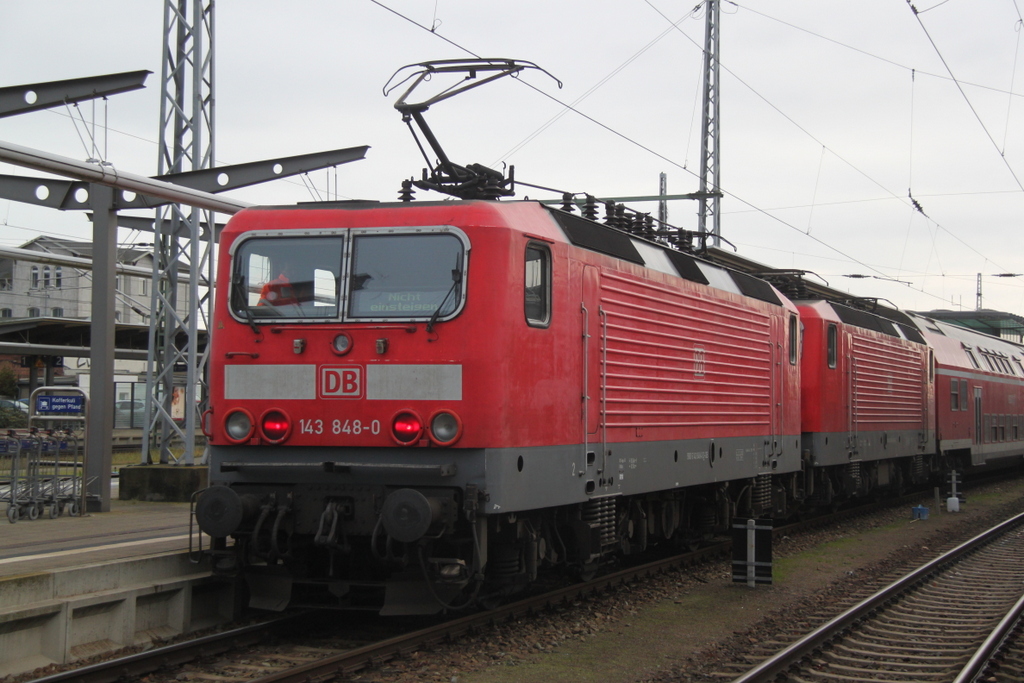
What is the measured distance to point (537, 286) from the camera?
8773 mm

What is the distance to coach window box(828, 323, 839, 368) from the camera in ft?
57.4

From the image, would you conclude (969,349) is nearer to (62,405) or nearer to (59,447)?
(62,405)

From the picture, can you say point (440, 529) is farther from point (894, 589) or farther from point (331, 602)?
point (894, 589)

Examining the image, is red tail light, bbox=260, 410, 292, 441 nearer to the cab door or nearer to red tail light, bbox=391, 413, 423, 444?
red tail light, bbox=391, 413, 423, 444

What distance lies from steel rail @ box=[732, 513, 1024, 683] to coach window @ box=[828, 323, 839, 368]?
3753 millimetres

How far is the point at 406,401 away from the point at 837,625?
14.7 ft

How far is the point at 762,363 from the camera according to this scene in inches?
558

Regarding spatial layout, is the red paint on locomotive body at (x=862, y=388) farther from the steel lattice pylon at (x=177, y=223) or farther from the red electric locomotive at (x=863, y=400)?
the steel lattice pylon at (x=177, y=223)

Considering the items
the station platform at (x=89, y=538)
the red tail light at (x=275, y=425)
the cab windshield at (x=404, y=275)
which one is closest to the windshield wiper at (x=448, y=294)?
the cab windshield at (x=404, y=275)

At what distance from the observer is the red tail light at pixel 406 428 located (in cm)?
805

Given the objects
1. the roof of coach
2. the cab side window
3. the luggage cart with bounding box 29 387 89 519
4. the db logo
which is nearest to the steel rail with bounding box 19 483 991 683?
→ the db logo

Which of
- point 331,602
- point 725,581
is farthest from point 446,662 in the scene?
point 725,581

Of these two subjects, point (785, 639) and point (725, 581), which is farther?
point (725, 581)

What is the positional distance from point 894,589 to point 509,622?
187 inches
